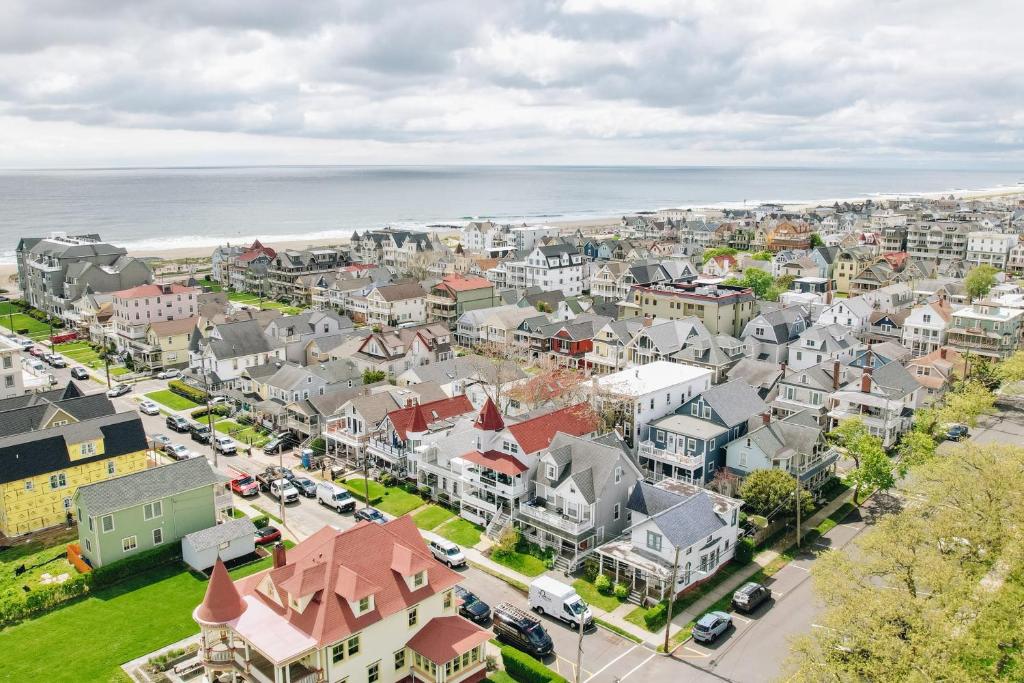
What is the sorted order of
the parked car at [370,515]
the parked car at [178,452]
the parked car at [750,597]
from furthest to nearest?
the parked car at [178,452] < the parked car at [370,515] < the parked car at [750,597]

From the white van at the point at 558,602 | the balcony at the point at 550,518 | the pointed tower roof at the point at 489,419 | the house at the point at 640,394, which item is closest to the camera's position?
the white van at the point at 558,602

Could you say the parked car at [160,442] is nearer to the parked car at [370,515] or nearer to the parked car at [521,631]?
the parked car at [370,515]

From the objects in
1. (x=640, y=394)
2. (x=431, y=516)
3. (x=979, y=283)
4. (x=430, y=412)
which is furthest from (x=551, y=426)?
(x=979, y=283)

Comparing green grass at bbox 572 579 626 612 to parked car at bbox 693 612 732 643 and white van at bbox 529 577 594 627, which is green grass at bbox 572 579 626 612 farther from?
parked car at bbox 693 612 732 643

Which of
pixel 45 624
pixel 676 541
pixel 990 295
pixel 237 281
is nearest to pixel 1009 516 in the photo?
pixel 676 541

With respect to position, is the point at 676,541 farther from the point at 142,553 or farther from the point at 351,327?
the point at 351,327

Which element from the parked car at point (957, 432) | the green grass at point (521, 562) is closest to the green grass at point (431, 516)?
the green grass at point (521, 562)

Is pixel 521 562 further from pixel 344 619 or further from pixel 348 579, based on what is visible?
pixel 344 619
